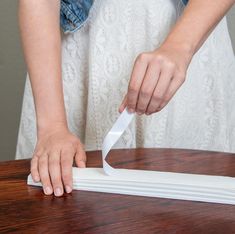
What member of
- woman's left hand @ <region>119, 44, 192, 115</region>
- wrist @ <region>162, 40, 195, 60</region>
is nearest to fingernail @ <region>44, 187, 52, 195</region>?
woman's left hand @ <region>119, 44, 192, 115</region>

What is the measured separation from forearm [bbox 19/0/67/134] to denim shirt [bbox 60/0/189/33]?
4 cm

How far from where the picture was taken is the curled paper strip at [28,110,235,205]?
592mm

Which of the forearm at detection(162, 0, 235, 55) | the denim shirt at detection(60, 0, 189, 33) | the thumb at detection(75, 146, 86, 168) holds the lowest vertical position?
the thumb at detection(75, 146, 86, 168)

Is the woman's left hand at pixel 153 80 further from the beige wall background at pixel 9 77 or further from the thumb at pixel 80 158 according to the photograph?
the beige wall background at pixel 9 77

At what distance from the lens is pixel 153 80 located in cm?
64

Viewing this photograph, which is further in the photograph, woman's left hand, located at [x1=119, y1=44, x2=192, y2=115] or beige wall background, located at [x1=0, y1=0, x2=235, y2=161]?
beige wall background, located at [x1=0, y1=0, x2=235, y2=161]

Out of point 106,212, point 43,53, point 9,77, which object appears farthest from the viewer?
point 9,77

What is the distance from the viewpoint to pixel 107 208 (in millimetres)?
571

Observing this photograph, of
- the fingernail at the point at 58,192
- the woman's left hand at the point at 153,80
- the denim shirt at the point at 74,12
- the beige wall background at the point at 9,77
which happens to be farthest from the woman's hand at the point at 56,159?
the beige wall background at the point at 9,77

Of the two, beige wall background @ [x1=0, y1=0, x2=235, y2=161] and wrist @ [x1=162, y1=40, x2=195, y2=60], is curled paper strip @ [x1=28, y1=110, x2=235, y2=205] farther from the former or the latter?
beige wall background @ [x1=0, y1=0, x2=235, y2=161]

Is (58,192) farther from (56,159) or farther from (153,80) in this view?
(153,80)

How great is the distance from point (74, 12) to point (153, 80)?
33 centimetres

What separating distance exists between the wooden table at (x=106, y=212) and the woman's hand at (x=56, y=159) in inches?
0.7

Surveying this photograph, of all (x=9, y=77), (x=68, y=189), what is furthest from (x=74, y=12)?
(x=9, y=77)
